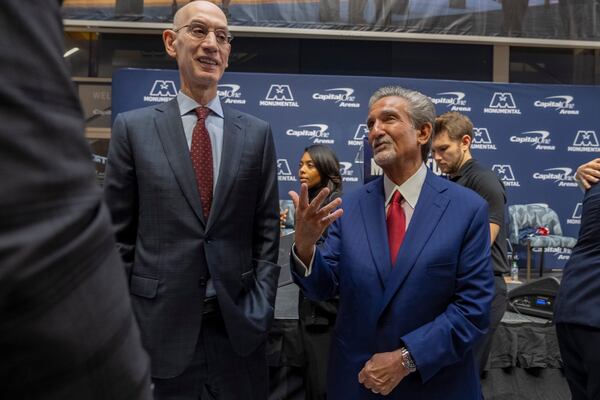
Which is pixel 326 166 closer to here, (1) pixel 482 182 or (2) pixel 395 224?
(1) pixel 482 182

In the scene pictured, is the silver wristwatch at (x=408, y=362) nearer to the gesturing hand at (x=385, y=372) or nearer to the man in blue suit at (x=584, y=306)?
the gesturing hand at (x=385, y=372)

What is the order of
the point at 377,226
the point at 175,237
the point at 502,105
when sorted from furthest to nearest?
the point at 502,105 → the point at 377,226 → the point at 175,237

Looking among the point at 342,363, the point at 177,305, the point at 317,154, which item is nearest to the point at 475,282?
the point at 342,363

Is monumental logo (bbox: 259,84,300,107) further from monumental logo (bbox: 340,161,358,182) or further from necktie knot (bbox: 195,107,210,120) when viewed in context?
necktie knot (bbox: 195,107,210,120)

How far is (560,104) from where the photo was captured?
730 centimetres

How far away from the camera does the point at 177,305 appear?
1.75 m

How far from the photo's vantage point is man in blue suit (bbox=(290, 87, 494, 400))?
1.82m

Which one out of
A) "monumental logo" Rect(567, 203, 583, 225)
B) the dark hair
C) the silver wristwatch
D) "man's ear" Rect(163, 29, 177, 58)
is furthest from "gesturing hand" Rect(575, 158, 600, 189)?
"monumental logo" Rect(567, 203, 583, 225)

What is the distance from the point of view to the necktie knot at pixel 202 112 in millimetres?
1905

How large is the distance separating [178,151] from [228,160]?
0.51 ft

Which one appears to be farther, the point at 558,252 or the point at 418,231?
the point at 558,252

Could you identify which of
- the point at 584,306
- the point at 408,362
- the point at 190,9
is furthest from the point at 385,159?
the point at 584,306

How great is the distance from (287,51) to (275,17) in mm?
860

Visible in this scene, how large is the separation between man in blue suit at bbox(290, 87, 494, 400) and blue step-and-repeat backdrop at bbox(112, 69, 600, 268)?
504cm
